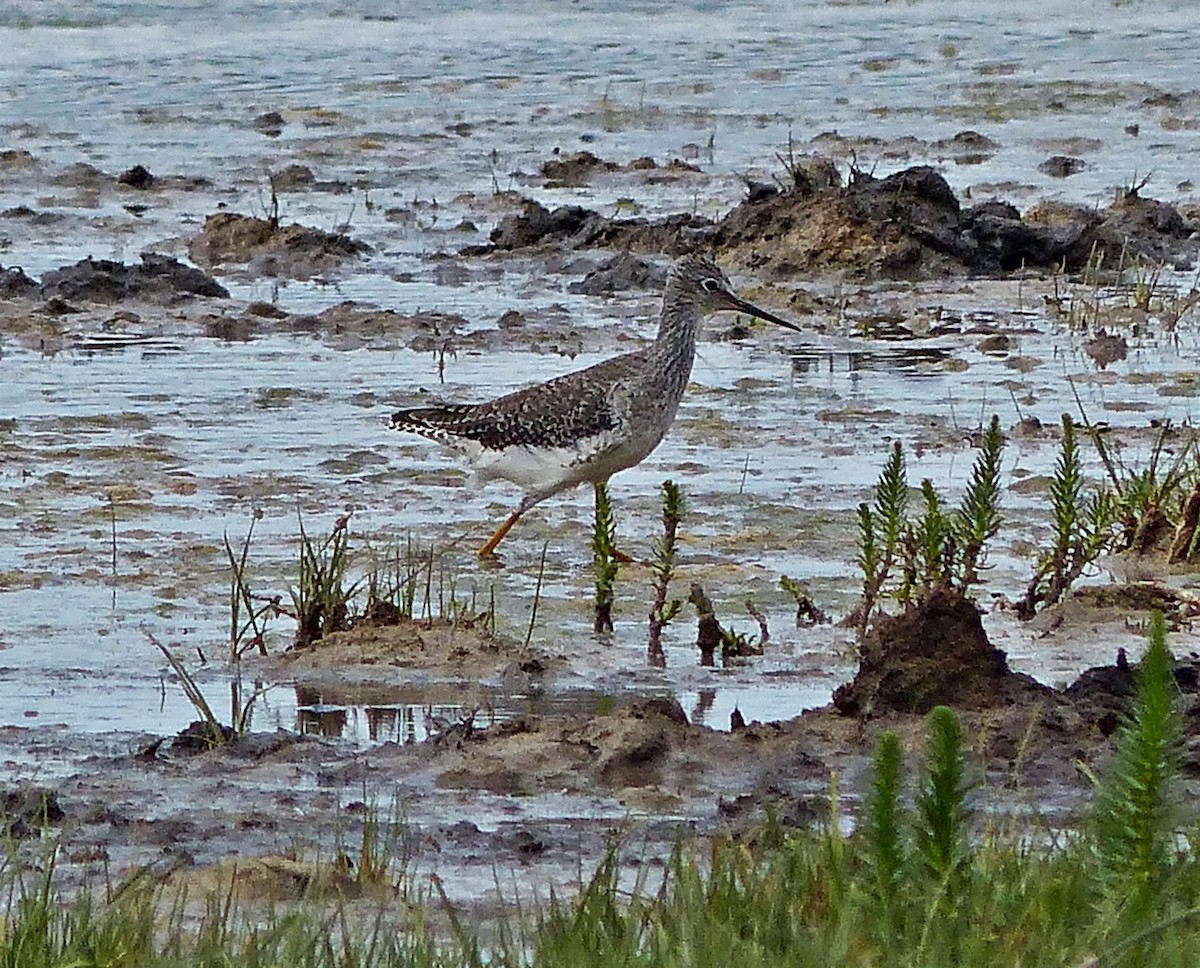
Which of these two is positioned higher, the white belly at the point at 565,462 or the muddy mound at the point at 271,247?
the white belly at the point at 565,462

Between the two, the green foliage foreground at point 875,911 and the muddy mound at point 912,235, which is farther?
the muddy mound at point 912,235

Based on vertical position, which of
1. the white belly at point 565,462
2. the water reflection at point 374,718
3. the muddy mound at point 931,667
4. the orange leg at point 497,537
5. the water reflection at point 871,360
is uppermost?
the muddy mound at point 931,667

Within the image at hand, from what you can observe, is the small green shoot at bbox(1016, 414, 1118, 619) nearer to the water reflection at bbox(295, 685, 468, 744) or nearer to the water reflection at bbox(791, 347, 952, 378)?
the water reflection at bbox(295, 685, 468, 744)

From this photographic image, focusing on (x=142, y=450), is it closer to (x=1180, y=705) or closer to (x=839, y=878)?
(x=1180, y=705)

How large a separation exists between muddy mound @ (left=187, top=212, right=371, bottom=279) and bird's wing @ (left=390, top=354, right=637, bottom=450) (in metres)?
4.94

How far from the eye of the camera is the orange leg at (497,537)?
943cm

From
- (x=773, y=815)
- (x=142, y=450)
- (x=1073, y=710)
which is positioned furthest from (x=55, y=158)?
(x=773, y=815)

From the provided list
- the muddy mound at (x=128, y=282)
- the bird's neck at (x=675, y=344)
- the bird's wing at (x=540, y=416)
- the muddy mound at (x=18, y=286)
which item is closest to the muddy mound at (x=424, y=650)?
the bird's wing at (x=540, y=416)

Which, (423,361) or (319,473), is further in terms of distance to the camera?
(423,361)

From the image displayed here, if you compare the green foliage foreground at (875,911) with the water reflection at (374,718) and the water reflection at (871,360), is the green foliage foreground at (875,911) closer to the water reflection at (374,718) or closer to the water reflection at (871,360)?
the water reflection at (374,718)

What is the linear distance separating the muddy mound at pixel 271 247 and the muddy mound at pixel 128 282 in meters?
0.95

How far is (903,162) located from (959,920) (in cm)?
1490

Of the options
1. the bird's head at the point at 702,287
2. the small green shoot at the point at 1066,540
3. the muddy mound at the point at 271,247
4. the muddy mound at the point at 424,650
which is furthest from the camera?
the muddy mound at the point at 271,247

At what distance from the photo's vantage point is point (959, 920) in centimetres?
457
